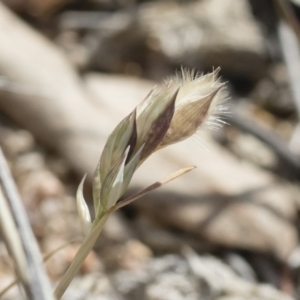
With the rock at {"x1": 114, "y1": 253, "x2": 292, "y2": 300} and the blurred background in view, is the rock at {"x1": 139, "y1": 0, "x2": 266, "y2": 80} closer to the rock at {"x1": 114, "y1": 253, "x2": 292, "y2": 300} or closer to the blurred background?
the blurred background

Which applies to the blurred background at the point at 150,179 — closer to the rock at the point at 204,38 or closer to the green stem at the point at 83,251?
the rock at the point at 204,38

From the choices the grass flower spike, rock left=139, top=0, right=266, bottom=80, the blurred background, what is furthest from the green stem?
rock left=139, top=0, right=266, bottom=80

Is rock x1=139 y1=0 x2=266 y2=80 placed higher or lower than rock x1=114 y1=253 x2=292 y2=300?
higher

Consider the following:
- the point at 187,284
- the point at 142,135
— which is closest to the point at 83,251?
the point at 142,135

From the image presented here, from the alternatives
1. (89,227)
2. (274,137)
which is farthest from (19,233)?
(274,137)

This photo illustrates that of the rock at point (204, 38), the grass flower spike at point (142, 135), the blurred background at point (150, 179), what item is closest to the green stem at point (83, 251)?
the grass flower spike at point (142, 135)

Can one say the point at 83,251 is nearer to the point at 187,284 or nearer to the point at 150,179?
the point at 187,284
